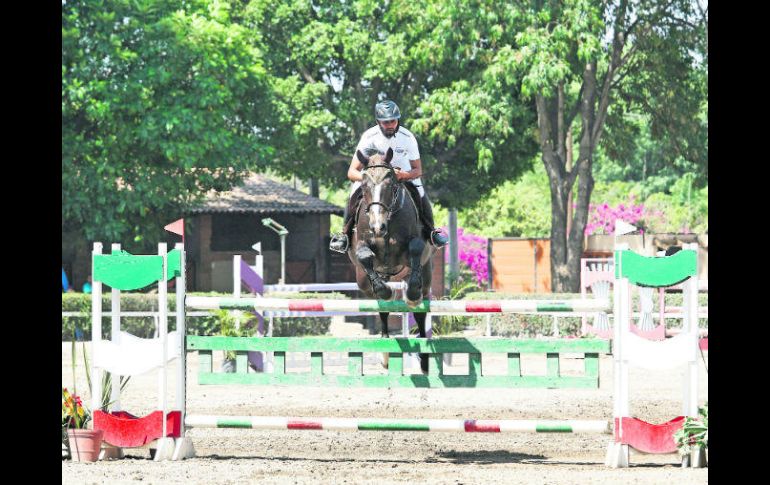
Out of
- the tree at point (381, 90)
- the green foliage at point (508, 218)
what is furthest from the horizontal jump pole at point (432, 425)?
the green foliage at point (508, 218)

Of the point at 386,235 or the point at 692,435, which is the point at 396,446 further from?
the point at 692,435

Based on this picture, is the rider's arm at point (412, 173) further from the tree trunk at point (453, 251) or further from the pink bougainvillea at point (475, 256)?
the pink bougainvillea at point (475, 256)

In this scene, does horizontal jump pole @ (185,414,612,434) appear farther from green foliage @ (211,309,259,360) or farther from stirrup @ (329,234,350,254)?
green foliage @ (211,309,259,360)

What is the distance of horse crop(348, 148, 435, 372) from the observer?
27.7 ft

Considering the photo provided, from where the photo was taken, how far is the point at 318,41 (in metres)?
31.2

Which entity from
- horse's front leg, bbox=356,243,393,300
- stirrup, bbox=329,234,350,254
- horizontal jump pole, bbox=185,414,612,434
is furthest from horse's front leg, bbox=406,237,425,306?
horizontal jump pole, bbox=185,414,612,434

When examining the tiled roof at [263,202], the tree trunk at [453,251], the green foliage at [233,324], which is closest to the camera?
the green foliage at [233,324]

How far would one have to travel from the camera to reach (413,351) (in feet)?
26.0

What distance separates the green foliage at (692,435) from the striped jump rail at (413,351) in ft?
2.09

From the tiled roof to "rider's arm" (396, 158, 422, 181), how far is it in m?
23.6

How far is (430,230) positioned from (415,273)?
0.89m

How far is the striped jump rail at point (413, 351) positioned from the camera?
7867 millimetres

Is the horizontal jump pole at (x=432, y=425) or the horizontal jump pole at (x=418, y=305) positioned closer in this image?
the horizontal jump pole at (x=432, y=425)
